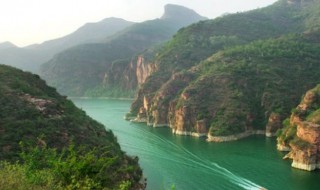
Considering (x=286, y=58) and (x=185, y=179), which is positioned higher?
(x=286, y=58)

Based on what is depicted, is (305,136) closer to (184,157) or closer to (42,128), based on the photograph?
(184,157)

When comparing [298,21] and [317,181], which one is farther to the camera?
[298,21]

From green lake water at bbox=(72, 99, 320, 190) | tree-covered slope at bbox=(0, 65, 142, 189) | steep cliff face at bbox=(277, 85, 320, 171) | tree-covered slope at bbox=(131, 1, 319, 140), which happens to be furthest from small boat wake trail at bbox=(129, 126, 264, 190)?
tree-covered slope at bbox=(0, 65, 142, 189)

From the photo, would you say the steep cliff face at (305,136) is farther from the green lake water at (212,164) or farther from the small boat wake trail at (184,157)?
the small boat wake trail at (184,157)

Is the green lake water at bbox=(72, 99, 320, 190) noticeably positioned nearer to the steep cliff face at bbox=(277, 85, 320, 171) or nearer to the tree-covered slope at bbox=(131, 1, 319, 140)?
the steep cliff face at bbox=(277, 85, 320, 171)

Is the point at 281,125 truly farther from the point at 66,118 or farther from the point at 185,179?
the point at 66,118

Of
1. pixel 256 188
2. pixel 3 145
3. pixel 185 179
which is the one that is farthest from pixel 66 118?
pixel 256 188
